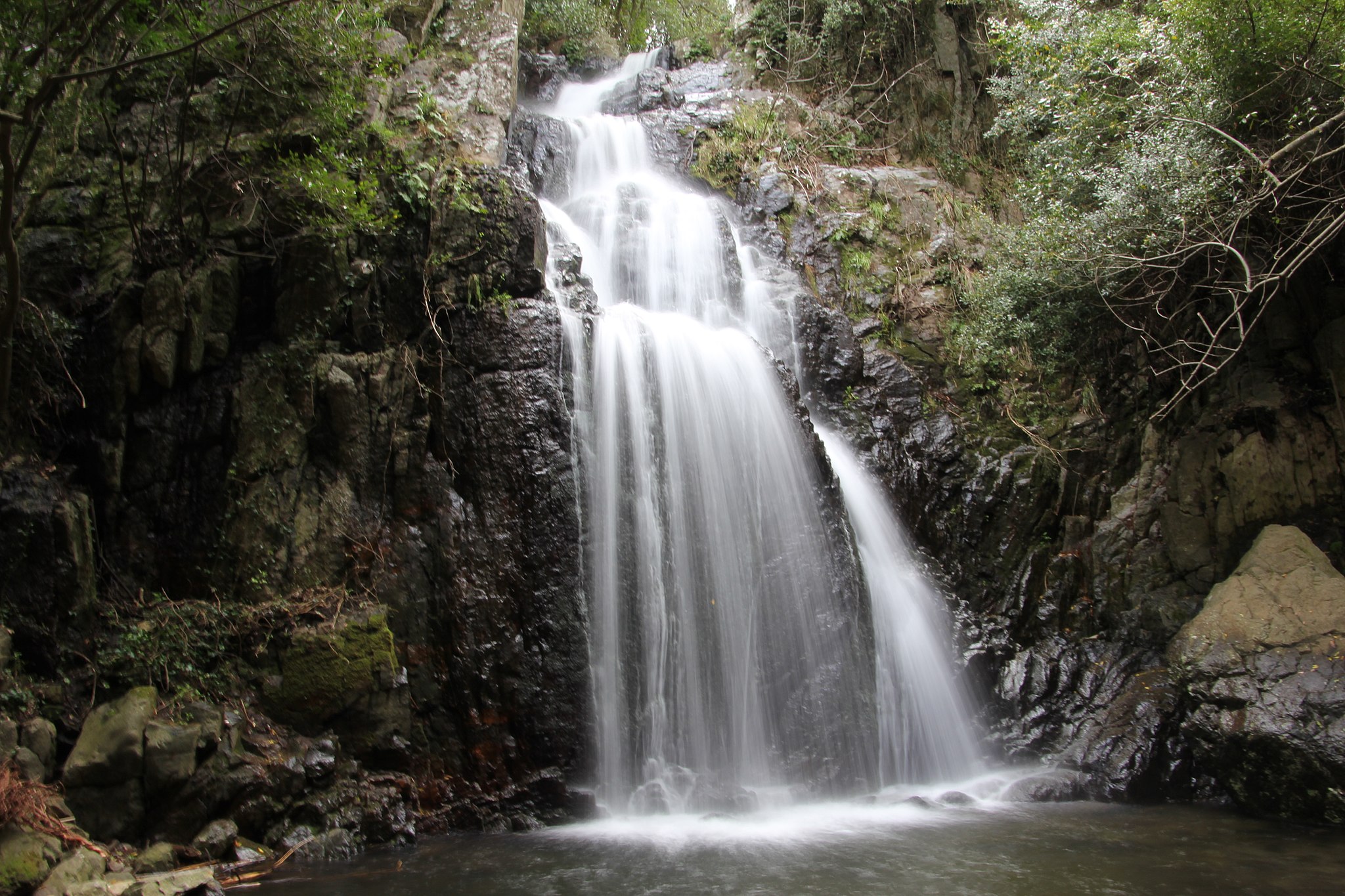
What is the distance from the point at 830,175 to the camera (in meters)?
15.0

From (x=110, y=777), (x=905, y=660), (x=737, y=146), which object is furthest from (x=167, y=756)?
(x=737, y=146)

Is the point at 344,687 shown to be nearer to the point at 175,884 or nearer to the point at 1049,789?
the point at 175,884

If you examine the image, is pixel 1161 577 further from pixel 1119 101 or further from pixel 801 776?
pixel 1119 101

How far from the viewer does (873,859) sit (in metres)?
6.13

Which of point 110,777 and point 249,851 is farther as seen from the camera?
point 249,851

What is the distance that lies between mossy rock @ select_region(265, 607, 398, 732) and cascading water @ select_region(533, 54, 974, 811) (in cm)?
190

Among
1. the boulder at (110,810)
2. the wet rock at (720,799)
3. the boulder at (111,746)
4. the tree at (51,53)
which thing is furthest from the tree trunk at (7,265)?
the wet rock at (720,799)

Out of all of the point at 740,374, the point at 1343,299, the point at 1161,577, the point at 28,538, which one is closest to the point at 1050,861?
the point at 1161,577

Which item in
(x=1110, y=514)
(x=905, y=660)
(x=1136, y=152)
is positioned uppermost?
(x=1136, y=152)

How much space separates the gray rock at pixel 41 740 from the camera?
589 cm

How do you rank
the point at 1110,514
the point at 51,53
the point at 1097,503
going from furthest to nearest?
the point at 1097,503 < the point at 1110,514 < the point at 51,53

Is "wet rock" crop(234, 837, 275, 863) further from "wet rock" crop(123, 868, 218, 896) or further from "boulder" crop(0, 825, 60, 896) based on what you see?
"boulder" crop(0, 825, 60, 896)

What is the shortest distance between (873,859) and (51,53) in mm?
9658

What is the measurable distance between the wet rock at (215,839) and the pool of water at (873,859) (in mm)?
469
